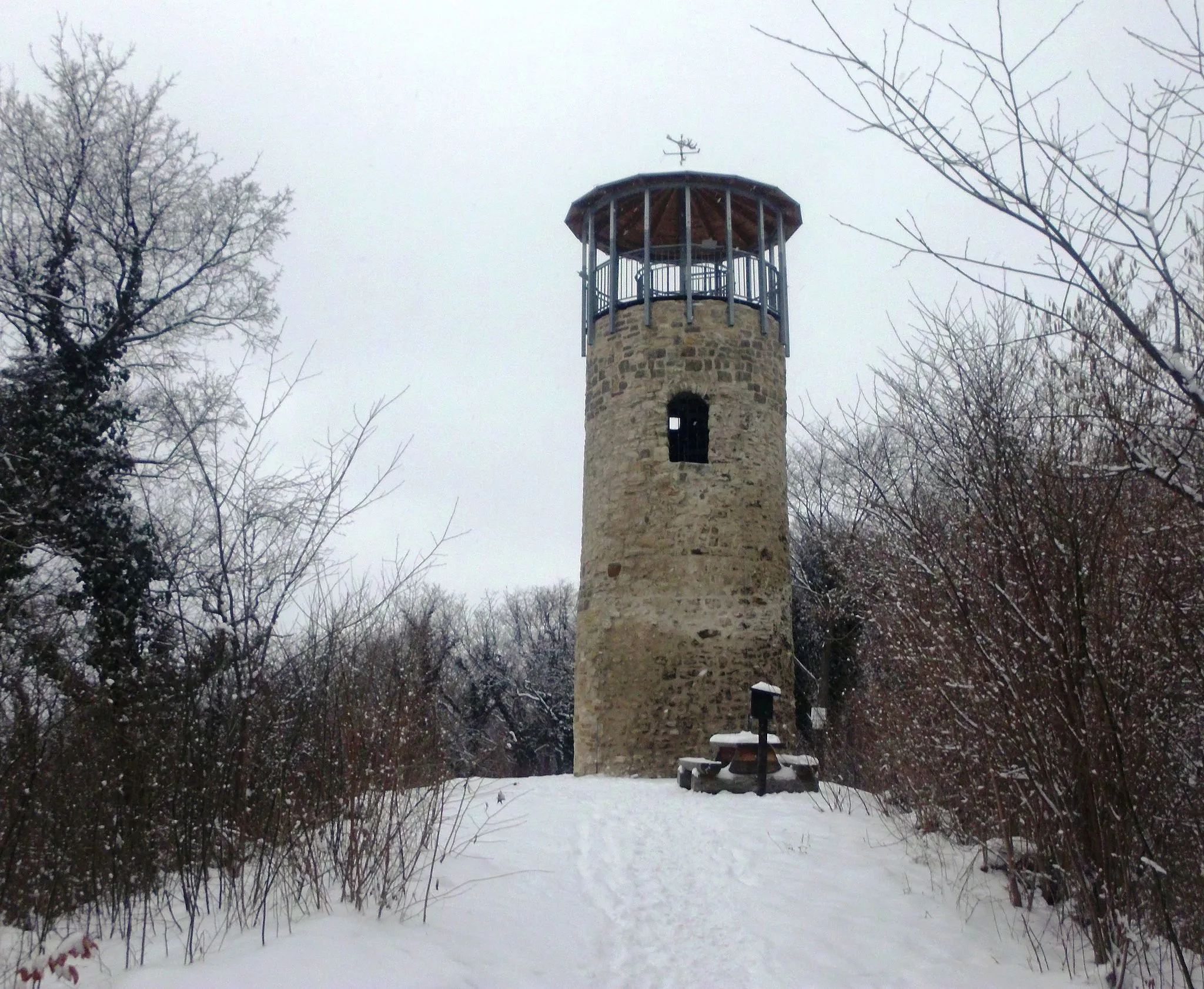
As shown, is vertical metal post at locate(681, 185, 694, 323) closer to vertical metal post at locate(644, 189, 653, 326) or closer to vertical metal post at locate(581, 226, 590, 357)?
vertical metal post at locate(644, 189, 653, 326)

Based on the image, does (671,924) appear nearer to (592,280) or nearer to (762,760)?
(762,760)

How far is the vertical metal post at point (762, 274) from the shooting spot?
1265cm

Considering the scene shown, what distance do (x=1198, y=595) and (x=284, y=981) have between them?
3.85 m

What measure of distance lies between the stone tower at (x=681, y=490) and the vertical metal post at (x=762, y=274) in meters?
0.02

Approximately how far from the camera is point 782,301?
1313 centimetres

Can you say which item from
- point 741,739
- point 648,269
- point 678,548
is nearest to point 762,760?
point 741,739

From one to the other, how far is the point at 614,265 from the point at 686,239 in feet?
3.92

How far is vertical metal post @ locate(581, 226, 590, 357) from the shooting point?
13250 millimetres

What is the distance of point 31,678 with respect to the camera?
575 centimetres

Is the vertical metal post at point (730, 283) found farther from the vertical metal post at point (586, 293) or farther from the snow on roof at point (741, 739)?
the snow on roof at point (741, 739)

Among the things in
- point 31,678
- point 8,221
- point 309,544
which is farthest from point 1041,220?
point 8,221

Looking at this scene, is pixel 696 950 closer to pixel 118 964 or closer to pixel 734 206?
pixel 118 964

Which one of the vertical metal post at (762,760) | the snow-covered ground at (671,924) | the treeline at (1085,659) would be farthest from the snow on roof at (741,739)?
the treeline at (1085,659)

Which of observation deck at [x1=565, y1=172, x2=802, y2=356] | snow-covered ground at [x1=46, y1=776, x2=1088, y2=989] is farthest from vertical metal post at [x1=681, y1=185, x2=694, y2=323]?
snow-covered ground at [x1=46, y1=776, x2=1088, y2=989]
